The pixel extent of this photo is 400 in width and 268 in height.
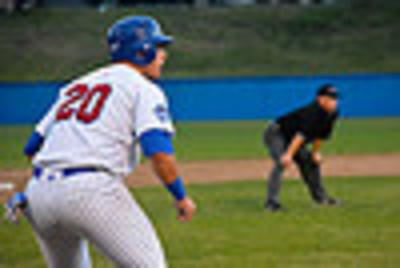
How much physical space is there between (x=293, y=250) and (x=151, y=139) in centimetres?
468

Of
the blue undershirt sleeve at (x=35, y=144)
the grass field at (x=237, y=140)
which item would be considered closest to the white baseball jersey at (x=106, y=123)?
the blue undershirt sleeve at (x=35, y=144)

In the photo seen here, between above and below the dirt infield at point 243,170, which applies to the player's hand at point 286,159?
above

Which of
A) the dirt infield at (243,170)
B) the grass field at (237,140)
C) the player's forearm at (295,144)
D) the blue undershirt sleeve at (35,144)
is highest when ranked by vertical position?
the blue undershirt sleeve at (35,144)

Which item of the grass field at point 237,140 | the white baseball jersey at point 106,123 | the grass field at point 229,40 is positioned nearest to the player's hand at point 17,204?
the white baseball jersey at point 106,123

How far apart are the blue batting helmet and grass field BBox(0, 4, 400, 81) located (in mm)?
36184

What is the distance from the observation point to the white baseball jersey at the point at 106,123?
191 inches

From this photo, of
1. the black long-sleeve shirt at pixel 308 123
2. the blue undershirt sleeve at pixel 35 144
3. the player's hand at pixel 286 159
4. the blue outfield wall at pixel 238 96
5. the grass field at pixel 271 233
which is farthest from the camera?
the blue outfield wall at pixel 238 96

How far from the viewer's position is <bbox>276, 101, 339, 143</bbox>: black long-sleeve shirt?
11.9 m

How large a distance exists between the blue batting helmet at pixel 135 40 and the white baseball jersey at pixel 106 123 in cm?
17

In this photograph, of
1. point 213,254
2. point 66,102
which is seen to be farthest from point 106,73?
point 213,254

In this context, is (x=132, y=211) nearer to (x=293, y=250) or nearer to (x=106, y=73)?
(x=106, y=73)

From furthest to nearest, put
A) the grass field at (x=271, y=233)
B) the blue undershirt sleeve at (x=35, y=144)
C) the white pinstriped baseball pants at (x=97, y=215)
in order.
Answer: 1. the grass field at (x=271, y=233)
2. the blue undershirt sleeve at (x=35, y=144)
3. the white pinstriped baseball pants at (x=97, y=215)

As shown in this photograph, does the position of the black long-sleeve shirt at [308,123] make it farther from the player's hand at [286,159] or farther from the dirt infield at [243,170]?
the dirt infield at [243,170]

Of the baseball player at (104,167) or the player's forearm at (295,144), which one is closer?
the baseball player at (104,167)
